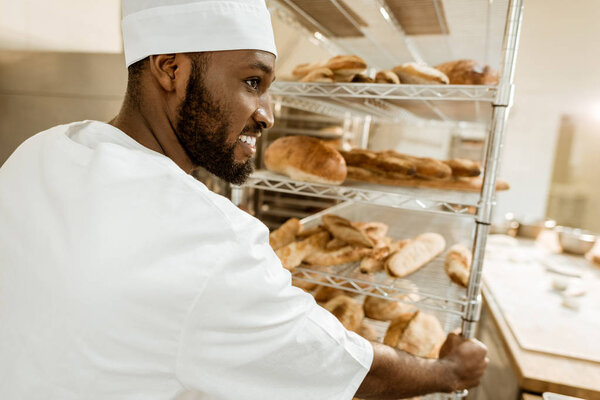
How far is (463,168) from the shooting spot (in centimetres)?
149

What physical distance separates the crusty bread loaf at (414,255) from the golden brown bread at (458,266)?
8 centimetres

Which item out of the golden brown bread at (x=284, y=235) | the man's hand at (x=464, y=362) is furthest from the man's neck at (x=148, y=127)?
the man's hand at (x=464, y=362)

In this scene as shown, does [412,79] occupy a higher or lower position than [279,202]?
higher

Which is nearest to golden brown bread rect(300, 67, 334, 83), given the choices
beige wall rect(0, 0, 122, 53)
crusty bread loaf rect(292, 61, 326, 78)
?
crusty bread loaf rect(292, 61, 326, 78)

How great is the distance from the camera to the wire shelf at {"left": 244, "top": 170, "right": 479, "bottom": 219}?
109 cm

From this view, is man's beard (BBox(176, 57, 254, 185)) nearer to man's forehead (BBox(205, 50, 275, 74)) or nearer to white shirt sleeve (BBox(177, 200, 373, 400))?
man's forehead (BBox(205, 50, 275, 74))

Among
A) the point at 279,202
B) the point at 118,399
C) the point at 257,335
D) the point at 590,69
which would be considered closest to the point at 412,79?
the point at 257,335

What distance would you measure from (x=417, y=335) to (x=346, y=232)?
449mm

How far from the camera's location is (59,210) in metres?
0.64

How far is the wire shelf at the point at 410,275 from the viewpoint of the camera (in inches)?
46.2

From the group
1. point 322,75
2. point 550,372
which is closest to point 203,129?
point 322,75

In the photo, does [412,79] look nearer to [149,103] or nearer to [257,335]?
[149,103]

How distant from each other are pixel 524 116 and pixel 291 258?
389 centimetres

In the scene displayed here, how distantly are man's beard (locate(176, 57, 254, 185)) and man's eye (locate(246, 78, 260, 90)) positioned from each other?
74mm
